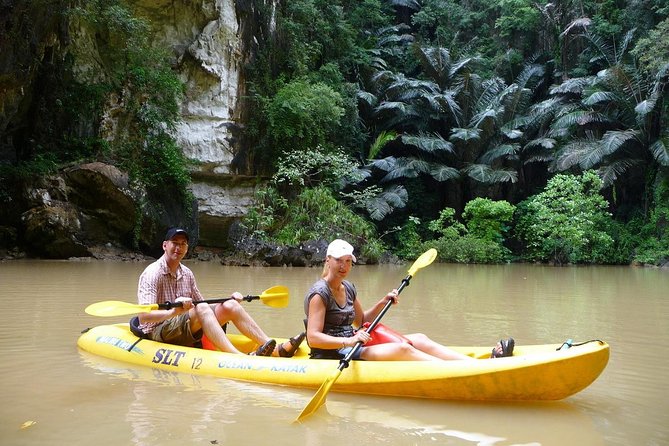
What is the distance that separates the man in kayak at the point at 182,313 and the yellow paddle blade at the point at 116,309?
0.08 meters

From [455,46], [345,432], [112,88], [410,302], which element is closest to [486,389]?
[345,432]

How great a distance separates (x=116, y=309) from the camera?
4.53 metres

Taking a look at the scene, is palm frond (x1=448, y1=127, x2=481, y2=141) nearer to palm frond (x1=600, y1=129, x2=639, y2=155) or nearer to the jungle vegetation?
the jungle vegetation

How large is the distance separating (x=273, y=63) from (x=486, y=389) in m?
17.0

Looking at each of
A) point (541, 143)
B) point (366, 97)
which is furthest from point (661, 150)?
point (366, 97)

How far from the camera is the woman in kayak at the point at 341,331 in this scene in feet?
12.4

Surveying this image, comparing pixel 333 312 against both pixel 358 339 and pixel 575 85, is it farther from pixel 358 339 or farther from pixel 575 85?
pixel 575 85

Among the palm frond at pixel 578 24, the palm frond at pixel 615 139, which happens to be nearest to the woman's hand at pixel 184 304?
the palm frond at pixel 615 139

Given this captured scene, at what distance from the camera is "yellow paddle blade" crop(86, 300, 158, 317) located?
4.29m

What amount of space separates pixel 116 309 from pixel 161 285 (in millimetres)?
385

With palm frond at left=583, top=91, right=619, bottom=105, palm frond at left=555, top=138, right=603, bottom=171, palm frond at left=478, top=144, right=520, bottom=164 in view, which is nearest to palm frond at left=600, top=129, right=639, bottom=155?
palm frond at left=555, top=138, right=603, bottom=171

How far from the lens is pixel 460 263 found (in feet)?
66.5

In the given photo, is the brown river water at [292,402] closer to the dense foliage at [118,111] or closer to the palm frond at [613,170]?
the dense foliage at [118,111]

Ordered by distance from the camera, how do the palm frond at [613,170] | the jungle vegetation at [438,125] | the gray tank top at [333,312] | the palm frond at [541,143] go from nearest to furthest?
1. the gray tank top at [333,312]
2. the jungle vegetation at [438,125]
3. the palm frond at [613,170]
4. the palm frond at [541,143]
